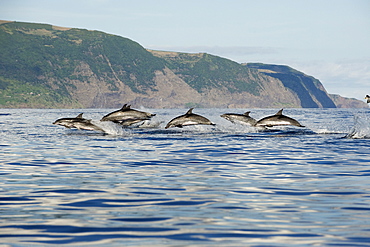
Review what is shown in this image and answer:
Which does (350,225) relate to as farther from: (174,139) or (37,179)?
(174,139)

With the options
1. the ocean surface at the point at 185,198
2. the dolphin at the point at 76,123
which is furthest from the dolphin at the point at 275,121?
the dolphin at the point at 76,123

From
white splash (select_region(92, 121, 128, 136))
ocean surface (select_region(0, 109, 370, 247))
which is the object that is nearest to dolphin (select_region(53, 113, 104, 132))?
white splash (select_region(92, 121, 128, 136))

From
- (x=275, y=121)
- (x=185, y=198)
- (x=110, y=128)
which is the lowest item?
(x=110, y=128)

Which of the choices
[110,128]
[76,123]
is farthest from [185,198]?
[110,128]

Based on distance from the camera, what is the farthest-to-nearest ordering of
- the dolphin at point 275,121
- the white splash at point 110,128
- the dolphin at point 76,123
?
the white splash at point 110,128 → the dolphin at point 76,123 → the dolphin at point 275,121

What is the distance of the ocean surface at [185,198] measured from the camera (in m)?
9.09

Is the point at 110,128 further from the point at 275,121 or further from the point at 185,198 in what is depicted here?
the point at 185,198

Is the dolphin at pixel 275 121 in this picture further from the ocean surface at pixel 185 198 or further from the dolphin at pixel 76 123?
the dolphin at pixel 76 123

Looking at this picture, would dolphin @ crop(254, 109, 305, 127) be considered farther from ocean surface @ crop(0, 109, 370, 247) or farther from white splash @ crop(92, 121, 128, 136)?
white splash @ crop(92, 121, 128, 136)

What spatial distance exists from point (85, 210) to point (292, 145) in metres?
19.4

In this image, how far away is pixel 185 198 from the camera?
1279 centimetres

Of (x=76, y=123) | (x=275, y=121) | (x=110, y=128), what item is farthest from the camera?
(x=110, y=128)

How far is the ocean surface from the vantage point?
9094 millimetres

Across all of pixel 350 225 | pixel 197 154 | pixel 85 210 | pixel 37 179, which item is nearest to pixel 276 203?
pixel 350 225
